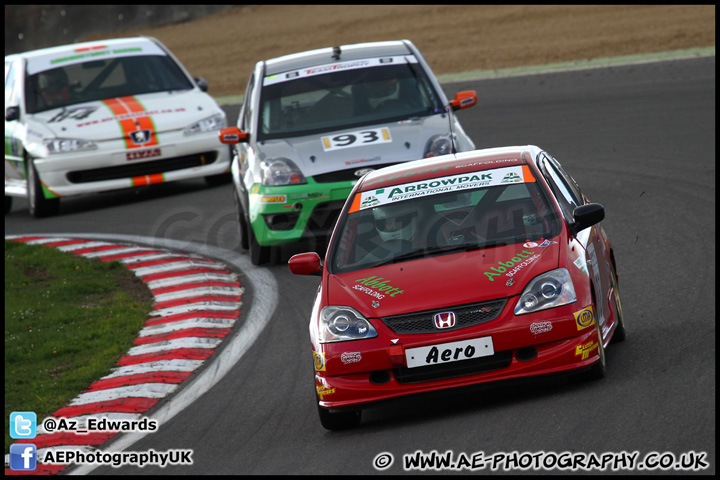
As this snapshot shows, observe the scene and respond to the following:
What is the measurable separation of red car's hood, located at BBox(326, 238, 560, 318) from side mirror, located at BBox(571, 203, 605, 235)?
0.25 metres

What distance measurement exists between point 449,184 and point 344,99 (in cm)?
446

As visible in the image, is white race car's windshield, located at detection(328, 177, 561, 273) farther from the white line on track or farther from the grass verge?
the grass verge

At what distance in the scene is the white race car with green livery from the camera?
10781 mm

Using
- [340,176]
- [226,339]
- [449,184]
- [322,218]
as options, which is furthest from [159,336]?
[449,184]

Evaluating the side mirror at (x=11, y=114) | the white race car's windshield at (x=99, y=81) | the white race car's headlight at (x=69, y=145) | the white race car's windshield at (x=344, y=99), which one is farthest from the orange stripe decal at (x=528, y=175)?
the side mirror at (x=11, y=114)

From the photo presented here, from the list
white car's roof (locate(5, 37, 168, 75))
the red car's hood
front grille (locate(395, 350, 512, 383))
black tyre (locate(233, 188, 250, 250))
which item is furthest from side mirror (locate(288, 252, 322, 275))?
white car's roof (locate(5, 37, 168, 75))

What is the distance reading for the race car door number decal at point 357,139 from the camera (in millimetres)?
10938

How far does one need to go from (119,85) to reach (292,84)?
4417 mm

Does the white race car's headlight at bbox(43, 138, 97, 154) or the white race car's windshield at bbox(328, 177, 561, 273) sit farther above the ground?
the white race car's windshield at bbox(328, 177, 561, 273)

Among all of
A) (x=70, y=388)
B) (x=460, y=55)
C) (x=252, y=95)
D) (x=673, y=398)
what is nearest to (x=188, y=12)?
(x=460, y=55)

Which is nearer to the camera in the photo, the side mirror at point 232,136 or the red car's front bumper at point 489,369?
the red car's front bumper at point 489,369
